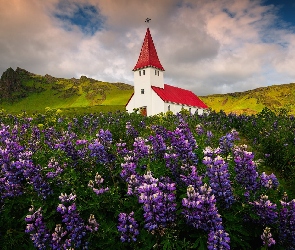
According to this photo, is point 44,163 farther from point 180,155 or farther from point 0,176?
point 180,155

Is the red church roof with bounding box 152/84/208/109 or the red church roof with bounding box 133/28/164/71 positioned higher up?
the red church roof with bounding box 133/28/164/71

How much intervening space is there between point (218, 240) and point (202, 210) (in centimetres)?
39

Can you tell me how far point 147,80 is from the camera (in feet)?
162

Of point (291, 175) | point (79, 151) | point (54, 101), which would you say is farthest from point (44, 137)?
point (54, 101)

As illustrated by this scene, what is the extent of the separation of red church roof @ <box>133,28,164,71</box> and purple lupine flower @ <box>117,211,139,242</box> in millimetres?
46942

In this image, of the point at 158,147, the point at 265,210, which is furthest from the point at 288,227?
the point at 158,147

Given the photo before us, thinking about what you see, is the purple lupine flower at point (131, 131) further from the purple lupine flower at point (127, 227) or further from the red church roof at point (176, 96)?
the red church roof at point (176, 96)

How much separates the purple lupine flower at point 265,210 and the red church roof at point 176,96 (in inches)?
1702

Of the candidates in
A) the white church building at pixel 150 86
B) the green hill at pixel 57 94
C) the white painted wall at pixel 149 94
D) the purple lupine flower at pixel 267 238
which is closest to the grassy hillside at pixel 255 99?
the white church building at pixel 150 86

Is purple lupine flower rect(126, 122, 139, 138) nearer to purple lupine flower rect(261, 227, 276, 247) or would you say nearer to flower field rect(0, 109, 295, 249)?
flower field rect(0, 109, 295, 249)

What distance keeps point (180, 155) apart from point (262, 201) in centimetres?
148

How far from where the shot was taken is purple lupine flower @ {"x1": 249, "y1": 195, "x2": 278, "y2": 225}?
13.2ft

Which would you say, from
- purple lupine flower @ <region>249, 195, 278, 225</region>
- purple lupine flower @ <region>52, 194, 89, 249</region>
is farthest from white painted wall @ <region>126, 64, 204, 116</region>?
purple lupine flower @ <region>52, 194, 89, 249</region>

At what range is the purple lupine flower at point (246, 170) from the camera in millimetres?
4328
